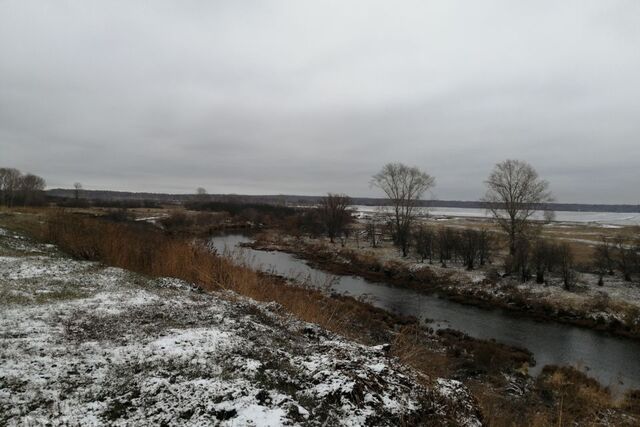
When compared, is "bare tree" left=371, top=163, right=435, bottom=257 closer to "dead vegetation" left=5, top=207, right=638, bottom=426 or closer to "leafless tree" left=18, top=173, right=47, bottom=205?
"dead vegetation" left=5, top=207, right=638, bottom=426

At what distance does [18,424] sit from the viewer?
9.83ft

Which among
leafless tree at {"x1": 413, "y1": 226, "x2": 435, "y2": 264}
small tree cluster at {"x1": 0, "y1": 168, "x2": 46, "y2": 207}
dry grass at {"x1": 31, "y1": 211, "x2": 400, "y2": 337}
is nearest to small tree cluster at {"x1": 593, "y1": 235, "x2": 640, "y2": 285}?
leafless tree at {"x1": 413, "y1": 226, "x2": 435, "y2": 264}

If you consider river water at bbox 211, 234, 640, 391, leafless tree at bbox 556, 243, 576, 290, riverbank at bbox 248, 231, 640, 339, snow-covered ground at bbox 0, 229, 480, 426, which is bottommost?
river water at bbox 211, 234, 640, 391

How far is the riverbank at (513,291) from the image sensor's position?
19.4m

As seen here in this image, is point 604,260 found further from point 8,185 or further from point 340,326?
point 8,185

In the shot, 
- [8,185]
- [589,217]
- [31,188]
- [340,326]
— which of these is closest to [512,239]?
[340,326]

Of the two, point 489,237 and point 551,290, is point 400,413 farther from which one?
point 489,237

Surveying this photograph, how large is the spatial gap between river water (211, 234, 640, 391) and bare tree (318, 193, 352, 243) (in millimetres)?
28702

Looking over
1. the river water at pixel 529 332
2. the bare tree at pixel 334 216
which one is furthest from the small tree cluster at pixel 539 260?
the bare tree at pixel 334 216

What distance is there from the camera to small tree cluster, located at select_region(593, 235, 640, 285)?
24812 mm

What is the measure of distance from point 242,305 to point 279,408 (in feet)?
14.7

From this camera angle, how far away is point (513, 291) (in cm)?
2416

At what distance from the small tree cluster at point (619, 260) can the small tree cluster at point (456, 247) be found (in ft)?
26.9

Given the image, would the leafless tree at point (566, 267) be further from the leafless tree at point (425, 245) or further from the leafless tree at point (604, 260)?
the leafless tree at point (425, 245)
